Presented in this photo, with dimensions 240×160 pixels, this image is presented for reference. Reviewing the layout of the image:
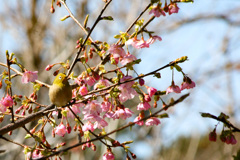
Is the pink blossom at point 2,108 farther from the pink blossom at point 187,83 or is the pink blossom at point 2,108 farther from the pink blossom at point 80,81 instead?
the pink blossom at point 187,83

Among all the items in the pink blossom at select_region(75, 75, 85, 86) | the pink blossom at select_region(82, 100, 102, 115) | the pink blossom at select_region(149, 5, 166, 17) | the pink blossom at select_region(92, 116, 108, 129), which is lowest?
the pink blossom at select_region(92, 116, 108, 129)

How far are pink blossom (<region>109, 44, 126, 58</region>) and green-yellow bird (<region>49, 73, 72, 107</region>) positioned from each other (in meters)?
0.28

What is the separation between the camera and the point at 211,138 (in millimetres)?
1396

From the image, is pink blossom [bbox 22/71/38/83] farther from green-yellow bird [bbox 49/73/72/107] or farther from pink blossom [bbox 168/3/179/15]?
pink blossom [bbox 168/3/179/15]

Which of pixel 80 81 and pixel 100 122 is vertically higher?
pixel 80 81

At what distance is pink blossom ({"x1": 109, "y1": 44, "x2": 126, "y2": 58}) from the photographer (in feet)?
4.14

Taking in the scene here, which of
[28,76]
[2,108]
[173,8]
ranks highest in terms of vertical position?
[173,8]

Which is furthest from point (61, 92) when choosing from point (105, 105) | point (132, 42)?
point (132, 42)

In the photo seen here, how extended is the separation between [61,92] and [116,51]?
30cm

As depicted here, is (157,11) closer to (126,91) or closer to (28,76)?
(126,91)

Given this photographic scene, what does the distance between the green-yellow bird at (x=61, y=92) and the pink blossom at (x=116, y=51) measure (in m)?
0.28

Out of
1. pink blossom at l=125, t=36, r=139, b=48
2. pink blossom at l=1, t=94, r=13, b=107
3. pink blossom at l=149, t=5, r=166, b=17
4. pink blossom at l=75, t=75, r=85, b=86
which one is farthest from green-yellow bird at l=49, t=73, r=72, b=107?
pink blossom at l=149, t=5, r=166, b=17

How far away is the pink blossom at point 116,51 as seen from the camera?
4.14ft

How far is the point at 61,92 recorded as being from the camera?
1309 millimetres
